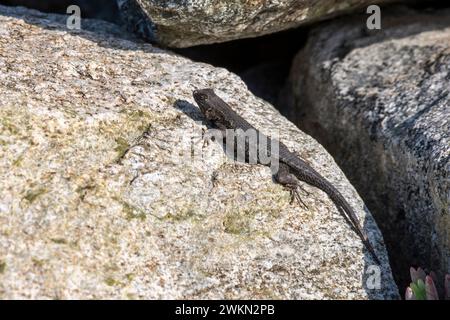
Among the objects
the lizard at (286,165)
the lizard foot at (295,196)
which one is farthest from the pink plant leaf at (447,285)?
the lizard foot at (295,196)

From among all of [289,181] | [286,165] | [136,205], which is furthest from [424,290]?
[136,205]

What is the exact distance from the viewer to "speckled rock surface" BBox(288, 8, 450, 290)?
6348mm

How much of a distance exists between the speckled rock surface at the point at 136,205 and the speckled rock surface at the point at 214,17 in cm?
61

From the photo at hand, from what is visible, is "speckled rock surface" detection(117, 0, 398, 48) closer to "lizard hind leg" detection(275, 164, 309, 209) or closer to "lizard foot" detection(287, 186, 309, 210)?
"lizard hind leg" detection(275, 164, 309, 209)

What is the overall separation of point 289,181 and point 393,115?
1.60m

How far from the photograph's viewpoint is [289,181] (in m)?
6.18

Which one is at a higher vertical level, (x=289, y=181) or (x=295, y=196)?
(x=289, y=181)

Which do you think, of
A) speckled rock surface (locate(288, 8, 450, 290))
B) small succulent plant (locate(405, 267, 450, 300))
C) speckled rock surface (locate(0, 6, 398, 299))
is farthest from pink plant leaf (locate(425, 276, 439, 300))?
speckled rock surface (locate(288, 8, 450, 290))

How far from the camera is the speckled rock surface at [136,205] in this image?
16.6 ft

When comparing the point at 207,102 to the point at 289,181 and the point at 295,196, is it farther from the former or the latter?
the point at 295,196

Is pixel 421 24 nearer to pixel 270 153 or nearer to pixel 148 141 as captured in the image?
pixel 270 153

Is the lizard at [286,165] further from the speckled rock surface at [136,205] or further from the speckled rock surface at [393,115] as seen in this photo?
the speckled rock surface at [393,115]

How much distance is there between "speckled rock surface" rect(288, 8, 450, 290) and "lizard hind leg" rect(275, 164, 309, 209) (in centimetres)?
118

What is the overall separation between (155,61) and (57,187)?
2261 millimetres
